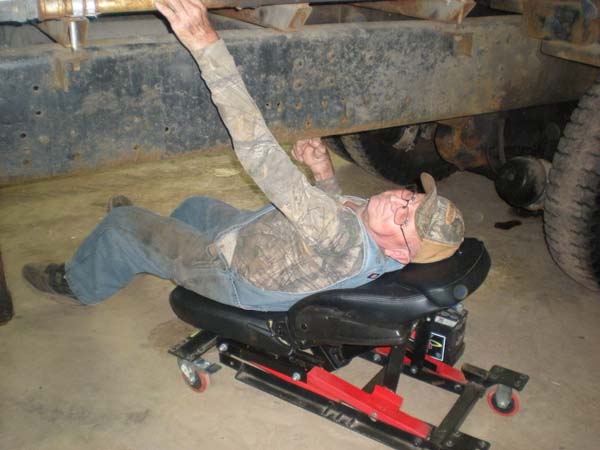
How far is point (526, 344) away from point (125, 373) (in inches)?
72.6

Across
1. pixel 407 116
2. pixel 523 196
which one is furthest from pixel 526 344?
pixel 407 116

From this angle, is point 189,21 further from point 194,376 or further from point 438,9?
point 194,376

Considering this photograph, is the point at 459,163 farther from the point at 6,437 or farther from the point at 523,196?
the point at 6,437

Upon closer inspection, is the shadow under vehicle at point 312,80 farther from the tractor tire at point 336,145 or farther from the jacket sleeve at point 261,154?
the tractor tire at point 336,145

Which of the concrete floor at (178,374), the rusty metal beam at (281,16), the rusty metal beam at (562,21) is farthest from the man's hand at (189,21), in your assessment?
the rusty metal beam at (562,21)

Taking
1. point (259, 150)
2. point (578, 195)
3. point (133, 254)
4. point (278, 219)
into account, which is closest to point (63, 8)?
point (259, 150)

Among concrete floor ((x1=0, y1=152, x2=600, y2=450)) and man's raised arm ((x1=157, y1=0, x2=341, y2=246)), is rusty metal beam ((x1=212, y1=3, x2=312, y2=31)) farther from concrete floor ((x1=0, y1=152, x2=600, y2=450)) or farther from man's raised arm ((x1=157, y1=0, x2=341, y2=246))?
concrete floor ((x1=0, y1=152, x2=600, y2=450))

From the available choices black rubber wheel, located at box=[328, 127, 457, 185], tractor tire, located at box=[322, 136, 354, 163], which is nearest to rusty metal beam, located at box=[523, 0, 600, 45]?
black rubber wheel, located at box=[328, 127, 457, 185]

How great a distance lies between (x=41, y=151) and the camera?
2.06 meters

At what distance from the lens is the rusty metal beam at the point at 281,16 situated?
89.7 inches

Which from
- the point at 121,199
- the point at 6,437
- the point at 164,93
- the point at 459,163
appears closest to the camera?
the point at 164,93

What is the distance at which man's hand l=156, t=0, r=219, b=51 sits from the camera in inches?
73.6

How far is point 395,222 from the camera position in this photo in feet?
7.29

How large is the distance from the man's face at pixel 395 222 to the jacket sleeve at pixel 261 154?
179 mm
